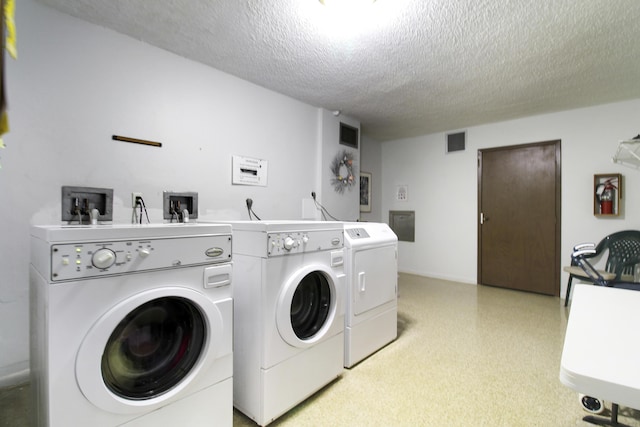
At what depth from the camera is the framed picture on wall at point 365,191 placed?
452 cm

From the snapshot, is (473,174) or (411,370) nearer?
(411,370)

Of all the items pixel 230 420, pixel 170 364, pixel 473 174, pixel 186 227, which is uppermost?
pixel 473 174

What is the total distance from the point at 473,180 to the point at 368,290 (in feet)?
9.75

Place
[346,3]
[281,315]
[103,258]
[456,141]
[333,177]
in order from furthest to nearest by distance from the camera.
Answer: [456,141] → [333,177] → [346,3] → [281,315] → [103,258]

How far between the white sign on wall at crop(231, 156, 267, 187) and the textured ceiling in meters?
0.77

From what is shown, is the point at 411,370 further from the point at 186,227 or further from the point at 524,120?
the point at 524,120

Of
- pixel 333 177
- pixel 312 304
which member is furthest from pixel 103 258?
pixel 333 177

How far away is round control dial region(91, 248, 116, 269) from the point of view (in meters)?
0.91

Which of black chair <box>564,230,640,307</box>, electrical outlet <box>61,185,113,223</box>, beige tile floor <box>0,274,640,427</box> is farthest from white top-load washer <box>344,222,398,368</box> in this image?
black chair <box>564,230,640,307</box>

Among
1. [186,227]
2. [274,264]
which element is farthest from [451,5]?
[186,227]

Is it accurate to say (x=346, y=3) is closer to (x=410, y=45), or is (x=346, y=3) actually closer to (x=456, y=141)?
(x=410, y=45)

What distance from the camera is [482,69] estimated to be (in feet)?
7.93

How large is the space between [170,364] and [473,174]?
13.9 ft

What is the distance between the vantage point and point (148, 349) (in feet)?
3.59
